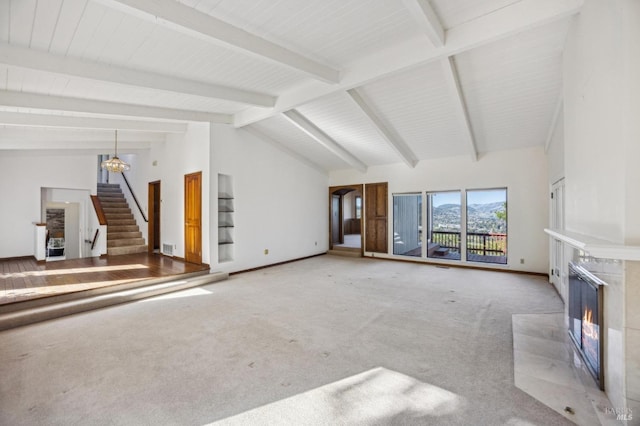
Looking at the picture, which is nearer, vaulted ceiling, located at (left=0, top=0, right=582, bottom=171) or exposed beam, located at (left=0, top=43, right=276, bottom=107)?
vaulted ceiling, located at (left=0, top=0, right=582, bottom=171)

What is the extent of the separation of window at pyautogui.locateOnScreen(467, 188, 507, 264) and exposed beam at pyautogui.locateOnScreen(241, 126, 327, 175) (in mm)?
4329

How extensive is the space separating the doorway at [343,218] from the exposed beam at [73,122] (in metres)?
5.27

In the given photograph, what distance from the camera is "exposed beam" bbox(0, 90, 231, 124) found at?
12.5ft

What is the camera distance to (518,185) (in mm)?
6219

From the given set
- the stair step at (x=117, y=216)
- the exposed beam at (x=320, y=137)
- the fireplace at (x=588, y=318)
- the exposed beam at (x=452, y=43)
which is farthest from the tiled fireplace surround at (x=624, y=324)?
the stair step at (x=117, y=216)

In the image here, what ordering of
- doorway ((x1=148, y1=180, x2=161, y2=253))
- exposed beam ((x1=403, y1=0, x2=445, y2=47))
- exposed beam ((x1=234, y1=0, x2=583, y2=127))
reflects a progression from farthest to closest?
1. doorway ((x1=148, y1=180, x2=161, y2=253))
2. exposed beam ((x1=234, y1=0, x2=583, y2=127))
3. exposed beam ((x1=403, y1=0, x2=445, y2=47))

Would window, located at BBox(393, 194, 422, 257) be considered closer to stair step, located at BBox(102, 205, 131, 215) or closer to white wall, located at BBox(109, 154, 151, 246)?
white wall, located at BBox(109, 154, 151, 246)

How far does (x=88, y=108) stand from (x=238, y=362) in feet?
14.5

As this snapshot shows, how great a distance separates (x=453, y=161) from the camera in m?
6.96

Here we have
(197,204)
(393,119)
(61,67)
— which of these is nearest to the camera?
(61,67)

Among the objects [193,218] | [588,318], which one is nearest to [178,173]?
[193,218]

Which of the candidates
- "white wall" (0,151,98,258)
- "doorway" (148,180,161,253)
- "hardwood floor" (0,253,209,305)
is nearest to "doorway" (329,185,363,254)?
"hardwood floor" (0,253,209,305)

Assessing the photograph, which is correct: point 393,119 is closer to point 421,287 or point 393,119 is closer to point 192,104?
point 421,287

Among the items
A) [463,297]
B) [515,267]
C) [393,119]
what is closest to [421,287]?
[463,297]
